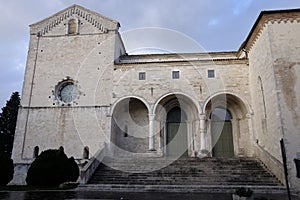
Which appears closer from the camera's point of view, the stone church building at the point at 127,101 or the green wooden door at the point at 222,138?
the stone church building at the point at 127,101

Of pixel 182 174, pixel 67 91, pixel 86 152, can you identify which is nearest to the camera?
pixel 182 174

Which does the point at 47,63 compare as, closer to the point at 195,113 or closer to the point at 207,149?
the point at 195,113

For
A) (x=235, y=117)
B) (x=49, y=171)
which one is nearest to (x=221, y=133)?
(x=235, y=117)

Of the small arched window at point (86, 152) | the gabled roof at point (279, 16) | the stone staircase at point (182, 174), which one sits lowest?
the stone staircase at point (182, 174)

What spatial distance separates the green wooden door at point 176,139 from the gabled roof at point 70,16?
970 centimetres

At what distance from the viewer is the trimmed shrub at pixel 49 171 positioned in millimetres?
12141

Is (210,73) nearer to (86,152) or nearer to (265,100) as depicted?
(265,100)

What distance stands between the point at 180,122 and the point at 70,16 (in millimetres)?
13252

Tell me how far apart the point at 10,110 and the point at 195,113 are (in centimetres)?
2053

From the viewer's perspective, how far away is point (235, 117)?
19.1 metres

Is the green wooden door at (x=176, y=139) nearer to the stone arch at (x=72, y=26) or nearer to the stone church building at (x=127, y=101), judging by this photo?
the stone church building at (x=127, y=101)

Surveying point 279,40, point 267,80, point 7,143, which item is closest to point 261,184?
point 267,80

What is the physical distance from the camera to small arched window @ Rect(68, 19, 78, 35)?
21753 mm

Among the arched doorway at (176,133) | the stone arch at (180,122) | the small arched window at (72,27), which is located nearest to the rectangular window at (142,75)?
the stone arch at (180,122)
